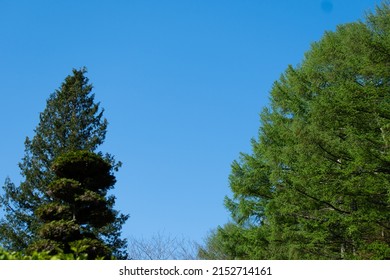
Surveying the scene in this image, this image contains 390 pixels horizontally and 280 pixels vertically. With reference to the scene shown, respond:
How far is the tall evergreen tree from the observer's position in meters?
21.2

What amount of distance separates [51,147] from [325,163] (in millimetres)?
11445

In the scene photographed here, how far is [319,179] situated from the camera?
1406 centimetres

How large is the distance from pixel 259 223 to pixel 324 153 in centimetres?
372

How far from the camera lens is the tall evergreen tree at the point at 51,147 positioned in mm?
21219

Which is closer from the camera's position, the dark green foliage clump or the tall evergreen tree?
the dark green foliage clump

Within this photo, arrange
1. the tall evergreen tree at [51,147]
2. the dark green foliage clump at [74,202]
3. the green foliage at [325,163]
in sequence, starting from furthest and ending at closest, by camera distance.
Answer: the tall evergreen tree at [51,147] < the green foliage at [325,163] < the dark green foliage clump at [74,202]

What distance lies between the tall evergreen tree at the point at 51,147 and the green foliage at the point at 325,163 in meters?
6.19

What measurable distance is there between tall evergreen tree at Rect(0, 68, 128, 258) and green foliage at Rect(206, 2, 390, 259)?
6.19 m

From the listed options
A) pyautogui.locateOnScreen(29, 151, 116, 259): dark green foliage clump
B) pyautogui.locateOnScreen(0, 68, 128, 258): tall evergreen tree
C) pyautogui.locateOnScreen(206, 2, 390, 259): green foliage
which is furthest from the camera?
pyautogui.locateOnScreen(0, 68, 128, 258): tall evergreen tree

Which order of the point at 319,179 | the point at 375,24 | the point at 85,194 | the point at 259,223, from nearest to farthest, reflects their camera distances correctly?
1. the point at 85,194
2. the point at 319,179
3. the point at 375,24
4. the point at 259,223

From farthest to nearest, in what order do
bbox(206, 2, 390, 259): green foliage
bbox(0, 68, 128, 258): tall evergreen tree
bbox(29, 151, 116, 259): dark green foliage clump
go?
bbox(0, 68, 128, 258): tall evergreen tree → bbox(206, 2, 390, 259): green foliage → bbox(29, 151, 116, 259): dark green foliage clump

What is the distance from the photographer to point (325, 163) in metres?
14.6
